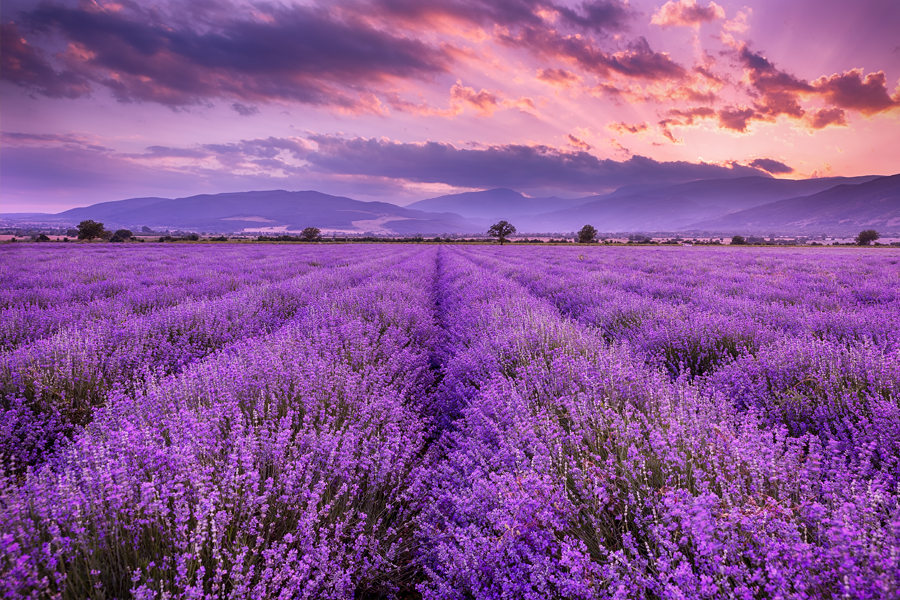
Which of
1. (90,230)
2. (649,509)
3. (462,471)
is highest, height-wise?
(90,230)

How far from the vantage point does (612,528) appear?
1.44 m

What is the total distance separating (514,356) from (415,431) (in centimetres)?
110

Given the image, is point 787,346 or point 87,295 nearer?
point 787,346

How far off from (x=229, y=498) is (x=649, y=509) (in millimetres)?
1661

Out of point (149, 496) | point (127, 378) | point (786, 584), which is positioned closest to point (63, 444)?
point (127, 378)

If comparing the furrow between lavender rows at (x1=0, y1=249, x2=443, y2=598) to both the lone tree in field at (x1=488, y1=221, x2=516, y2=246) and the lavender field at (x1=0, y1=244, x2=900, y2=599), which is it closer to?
the lavender field at (x1=0, y1=244, x2=900, y2=599)

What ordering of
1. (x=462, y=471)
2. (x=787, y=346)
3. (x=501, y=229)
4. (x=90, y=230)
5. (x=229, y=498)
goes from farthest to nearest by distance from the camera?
(x=501, y=229) < (x=90, y=230) < (x=787, y=346) < (x=462, y=471) < (x=229, y=498)

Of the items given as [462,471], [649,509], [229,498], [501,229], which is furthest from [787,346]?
[501,229]

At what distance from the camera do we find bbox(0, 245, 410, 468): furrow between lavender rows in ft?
7.66

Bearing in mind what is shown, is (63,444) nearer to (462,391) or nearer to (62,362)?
(62,362)

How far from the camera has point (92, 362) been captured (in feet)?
9.56

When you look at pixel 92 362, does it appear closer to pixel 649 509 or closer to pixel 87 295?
pixel 649 509

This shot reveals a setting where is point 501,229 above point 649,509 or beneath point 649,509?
above

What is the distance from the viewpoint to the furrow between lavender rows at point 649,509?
3.33 ft
